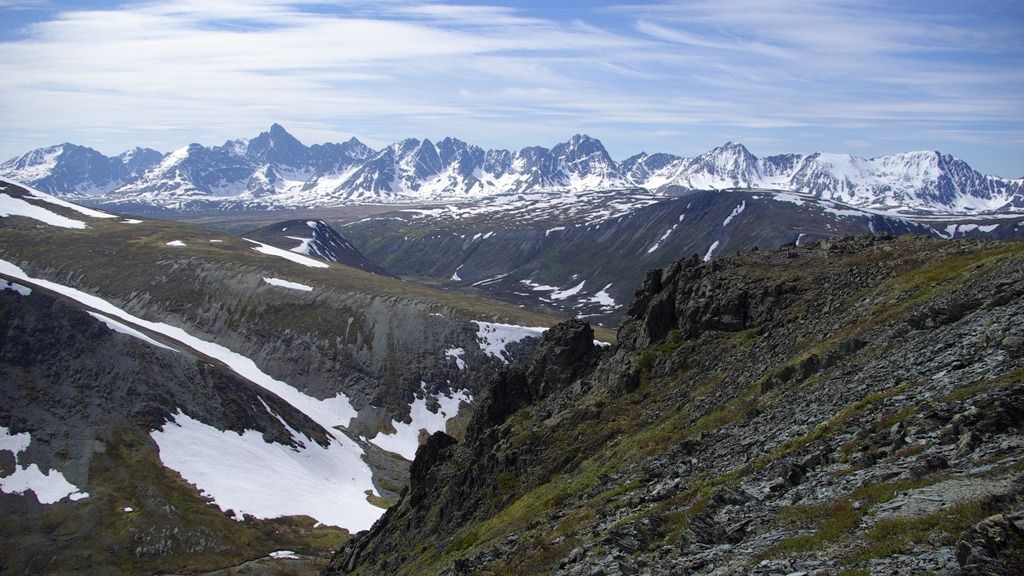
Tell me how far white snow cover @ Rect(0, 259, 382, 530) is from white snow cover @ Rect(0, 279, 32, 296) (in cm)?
1017

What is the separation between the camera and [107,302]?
17200 centimetres

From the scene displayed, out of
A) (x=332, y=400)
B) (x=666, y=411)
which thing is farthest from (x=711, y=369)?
(x=332, y=400)

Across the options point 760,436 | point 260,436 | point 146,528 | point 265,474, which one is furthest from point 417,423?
point 760,436

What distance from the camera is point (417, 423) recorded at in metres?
142

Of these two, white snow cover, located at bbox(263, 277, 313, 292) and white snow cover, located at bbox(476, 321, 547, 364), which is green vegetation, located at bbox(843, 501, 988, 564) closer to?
white snow cover, located at bbox(476, 321, 547, 364)

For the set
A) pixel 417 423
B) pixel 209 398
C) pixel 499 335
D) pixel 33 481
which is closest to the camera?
pixel 33 481

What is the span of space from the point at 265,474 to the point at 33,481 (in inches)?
1144

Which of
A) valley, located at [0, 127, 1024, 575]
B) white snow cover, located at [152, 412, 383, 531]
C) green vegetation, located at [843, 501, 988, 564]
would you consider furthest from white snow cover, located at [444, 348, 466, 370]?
green vegetation, located at [843, 501, 988, 564]

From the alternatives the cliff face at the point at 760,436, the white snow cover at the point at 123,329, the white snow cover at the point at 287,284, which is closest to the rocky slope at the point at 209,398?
the white snow cover at the point at 123,329

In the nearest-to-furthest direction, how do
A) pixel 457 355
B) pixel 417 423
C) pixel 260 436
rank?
1. pixel 260 436
2. pixel 417 423
3. pixel 457 355

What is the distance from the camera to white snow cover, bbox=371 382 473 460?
133375 millimetres

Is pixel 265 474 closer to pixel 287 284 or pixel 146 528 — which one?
pixel 146 528

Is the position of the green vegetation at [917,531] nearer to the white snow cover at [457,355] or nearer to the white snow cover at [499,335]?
the white snow cover at [457,355]

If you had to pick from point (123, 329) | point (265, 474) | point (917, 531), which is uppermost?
point (917, 531)
